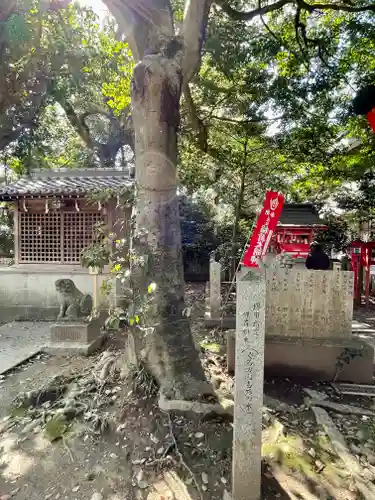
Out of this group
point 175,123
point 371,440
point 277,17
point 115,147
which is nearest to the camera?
point 371,440

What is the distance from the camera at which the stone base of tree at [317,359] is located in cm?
502

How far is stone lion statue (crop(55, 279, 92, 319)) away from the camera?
25.2 feet

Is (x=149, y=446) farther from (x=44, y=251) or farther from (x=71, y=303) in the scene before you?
(x=44, y=251)

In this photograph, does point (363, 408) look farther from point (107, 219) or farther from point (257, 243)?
point (107, 219)

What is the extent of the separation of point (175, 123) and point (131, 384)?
348cm

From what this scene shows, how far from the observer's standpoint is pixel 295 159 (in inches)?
460

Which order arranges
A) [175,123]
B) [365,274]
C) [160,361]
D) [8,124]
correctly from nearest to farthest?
[160,361], [175,123], [8,124], [365,274]

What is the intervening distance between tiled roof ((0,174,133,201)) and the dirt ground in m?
5.66

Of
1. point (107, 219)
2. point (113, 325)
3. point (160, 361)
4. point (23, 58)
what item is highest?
point (23, 58)

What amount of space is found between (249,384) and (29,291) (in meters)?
9.85

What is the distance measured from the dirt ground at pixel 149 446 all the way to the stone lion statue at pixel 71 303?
9.49 feet

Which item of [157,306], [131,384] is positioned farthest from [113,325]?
[131,384]

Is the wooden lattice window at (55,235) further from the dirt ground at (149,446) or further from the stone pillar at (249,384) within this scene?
the stone pillar at (249,384)

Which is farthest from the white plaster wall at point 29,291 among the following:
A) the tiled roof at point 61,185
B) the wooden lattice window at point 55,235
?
the tiled roof at point 61,185
